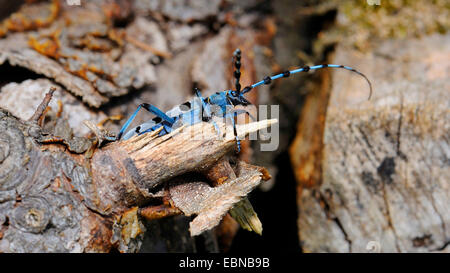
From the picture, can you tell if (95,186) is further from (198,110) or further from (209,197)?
(198,110)

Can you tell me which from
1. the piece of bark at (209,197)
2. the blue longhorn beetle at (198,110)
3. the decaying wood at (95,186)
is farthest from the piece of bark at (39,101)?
the piece of bark at (209,197)

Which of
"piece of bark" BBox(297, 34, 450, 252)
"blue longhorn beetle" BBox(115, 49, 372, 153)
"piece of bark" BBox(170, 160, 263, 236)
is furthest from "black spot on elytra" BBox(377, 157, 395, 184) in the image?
"piece of bark" BBox(170, 160, 263, 236)

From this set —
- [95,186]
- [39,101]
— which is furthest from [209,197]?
[39,101]

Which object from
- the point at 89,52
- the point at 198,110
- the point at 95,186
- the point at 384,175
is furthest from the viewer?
the point at 89,52

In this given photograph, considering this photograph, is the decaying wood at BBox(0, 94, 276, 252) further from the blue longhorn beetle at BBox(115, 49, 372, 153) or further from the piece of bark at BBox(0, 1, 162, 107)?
the piece of bark at BBox(0, 1, 162, 107)

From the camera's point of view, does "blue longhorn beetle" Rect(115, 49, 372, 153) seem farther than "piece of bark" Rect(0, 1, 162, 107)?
No
